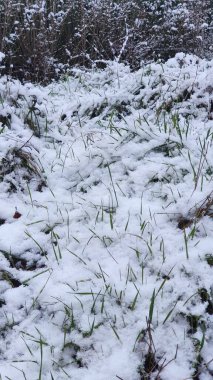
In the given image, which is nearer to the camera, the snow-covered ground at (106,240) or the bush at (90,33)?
the snow-covered ground at (106,240)

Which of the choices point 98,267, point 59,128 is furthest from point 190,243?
point 59,128

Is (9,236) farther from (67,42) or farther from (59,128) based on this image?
(67,42)

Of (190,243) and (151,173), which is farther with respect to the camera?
(151,173)

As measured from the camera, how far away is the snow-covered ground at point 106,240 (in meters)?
1.29

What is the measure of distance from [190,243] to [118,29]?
167 inches

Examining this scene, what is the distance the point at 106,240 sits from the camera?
5.54 ft

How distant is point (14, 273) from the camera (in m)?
1.59

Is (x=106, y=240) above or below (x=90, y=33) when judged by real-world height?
below

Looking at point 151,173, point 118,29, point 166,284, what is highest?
point 118,29

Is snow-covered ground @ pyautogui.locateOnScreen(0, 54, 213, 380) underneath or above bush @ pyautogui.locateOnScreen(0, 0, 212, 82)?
underneath

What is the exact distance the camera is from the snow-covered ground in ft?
4.24

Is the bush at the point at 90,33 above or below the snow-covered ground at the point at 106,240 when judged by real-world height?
above

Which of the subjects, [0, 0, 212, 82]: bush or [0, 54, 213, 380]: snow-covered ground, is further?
[0, 0, 212, 82]: bush

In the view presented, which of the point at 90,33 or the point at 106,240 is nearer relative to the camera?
the point at 106,240
